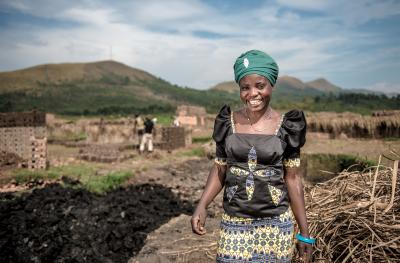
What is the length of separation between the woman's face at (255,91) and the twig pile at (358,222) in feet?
3.65

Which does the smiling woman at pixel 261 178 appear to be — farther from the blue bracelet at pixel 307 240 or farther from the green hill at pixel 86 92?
the green hill at pixel 86 92

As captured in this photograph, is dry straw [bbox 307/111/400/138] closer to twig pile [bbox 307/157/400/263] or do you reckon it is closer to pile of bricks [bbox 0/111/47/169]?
twig pile [bbox 307/157/400/263]

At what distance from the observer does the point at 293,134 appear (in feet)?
6.44

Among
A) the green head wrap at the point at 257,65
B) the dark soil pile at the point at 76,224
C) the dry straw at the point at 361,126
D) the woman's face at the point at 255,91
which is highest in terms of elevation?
the green head wrap at the point at 257,65

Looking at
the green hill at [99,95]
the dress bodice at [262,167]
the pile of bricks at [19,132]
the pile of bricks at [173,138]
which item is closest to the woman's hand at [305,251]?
the dress bodice at [262,167]

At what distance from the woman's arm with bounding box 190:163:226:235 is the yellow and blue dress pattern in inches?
7.9

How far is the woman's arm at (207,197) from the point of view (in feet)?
6.95

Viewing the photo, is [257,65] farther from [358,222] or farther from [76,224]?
[76,224]

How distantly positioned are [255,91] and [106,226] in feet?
16.5

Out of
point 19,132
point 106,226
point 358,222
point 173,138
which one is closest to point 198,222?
point 358,222

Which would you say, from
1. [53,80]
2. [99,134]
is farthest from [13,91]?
[99,134]

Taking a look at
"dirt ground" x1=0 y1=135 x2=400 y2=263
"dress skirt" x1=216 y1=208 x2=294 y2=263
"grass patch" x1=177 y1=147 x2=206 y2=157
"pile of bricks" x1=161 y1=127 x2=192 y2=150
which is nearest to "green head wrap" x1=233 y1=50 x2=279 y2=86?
"dress skirt" x1=216 y1=208 x2=294 y2=263

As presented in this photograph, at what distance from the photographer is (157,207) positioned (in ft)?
24.7

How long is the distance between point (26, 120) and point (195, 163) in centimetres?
648
